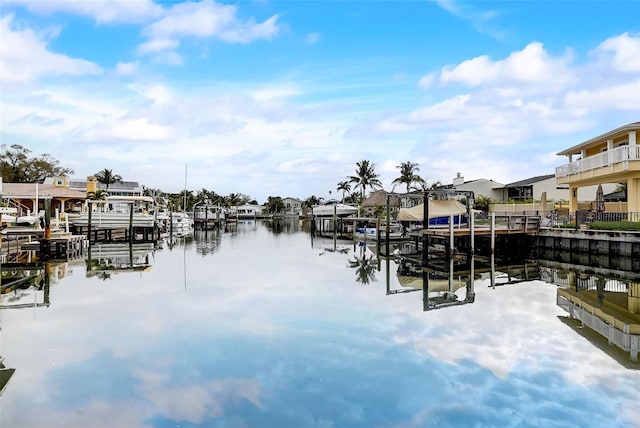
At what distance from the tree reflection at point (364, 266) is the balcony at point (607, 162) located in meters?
15.1

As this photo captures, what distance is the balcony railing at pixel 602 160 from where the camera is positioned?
Result: 84.5ft

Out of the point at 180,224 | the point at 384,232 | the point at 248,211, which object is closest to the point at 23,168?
the point at 180,224

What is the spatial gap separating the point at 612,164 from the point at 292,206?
384ft

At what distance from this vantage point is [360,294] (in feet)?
56.2

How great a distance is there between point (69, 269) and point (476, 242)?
27.2 meters

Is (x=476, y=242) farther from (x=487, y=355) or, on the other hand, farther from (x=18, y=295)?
(x=18, y=295)

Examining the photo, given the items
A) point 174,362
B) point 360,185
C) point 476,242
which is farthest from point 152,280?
point 360,185

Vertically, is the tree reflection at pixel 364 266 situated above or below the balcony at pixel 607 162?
below

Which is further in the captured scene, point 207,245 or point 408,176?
point 408,176

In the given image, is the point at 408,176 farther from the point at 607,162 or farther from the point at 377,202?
the point at 607,162

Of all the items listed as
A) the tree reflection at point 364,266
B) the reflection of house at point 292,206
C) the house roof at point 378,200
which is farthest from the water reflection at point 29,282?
the reflection of house at point 292,206

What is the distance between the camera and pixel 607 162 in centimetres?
2780

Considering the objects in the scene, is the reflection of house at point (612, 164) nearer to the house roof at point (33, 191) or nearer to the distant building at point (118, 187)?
the house roof at point (33, 191)

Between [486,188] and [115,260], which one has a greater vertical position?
[486,188]
